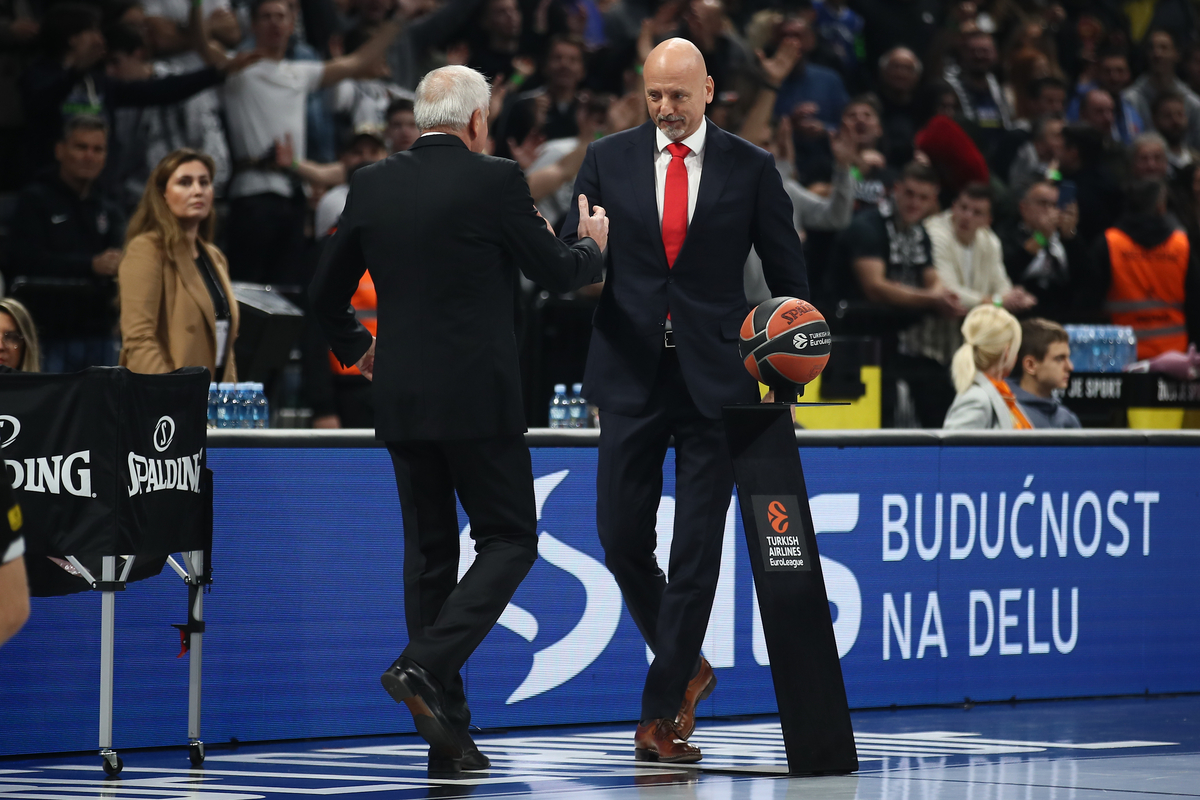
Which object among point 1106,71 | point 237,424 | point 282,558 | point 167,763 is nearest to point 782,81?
point 1106,71

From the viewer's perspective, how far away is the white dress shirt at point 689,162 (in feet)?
18.1

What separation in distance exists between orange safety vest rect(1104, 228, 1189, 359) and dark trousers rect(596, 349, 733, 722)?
248 inches

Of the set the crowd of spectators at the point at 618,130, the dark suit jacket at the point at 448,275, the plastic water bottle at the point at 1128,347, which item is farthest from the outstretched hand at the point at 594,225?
the plastic water bottle at the point at 1128,347

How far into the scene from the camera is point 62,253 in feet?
28.0

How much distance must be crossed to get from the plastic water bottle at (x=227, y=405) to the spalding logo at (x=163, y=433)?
4.96ft

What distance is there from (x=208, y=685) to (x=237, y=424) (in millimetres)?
1410

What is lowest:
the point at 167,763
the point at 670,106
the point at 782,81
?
the point at 167,763

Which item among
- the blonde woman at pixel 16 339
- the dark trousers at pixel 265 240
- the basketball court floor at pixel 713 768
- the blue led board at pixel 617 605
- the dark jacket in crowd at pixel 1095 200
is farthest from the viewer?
the dark jacket in crowd at pixel 1095 200

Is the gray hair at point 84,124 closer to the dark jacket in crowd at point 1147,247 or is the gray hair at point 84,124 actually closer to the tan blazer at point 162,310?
the tan blazer at point 162,310

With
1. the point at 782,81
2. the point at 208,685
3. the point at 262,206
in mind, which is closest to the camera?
the point at 208,685

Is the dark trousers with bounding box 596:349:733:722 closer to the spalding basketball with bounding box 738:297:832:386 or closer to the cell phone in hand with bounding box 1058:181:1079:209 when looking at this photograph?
the spalding basketball with bounding box 738:297:832:386

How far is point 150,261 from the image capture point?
6.88 metres

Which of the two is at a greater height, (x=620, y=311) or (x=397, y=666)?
(x=620, y=311)

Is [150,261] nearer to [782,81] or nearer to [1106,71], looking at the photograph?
[782,81]
